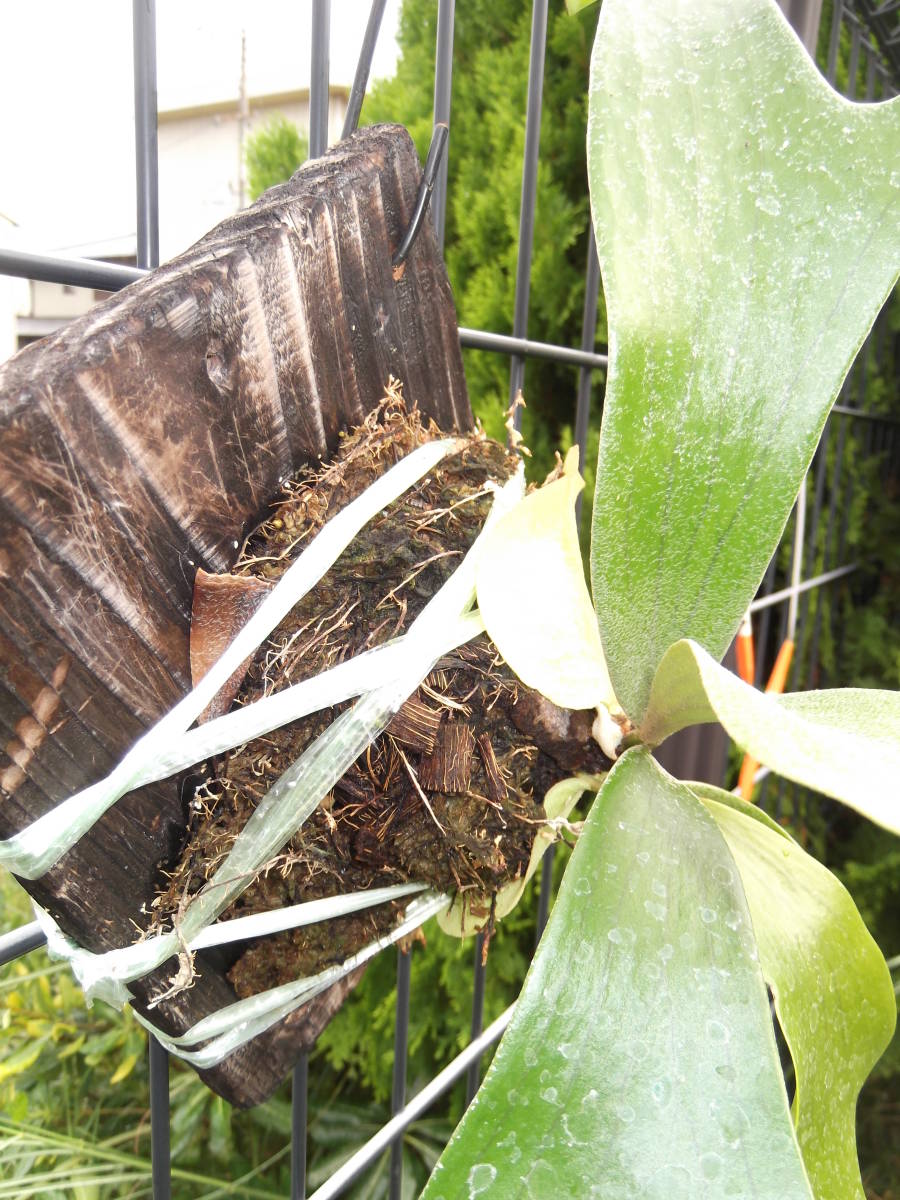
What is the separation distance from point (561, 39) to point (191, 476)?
967 millimetres

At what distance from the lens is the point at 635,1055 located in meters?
0.22

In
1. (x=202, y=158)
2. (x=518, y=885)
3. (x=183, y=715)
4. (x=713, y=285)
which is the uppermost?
(x=202, y=158)

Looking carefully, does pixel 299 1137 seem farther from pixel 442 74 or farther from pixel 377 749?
pixel 442 74

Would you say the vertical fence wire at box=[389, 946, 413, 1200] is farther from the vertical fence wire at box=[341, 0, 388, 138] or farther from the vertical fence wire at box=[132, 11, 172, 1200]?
the vertical fence wire at box=[341, 0, 388, 138]

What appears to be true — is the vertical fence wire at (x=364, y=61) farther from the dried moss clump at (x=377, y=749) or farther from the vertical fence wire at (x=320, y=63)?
the dried moss clump at (x=377, y=749)

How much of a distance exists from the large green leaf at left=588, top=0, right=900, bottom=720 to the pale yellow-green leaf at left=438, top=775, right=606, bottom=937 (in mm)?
41

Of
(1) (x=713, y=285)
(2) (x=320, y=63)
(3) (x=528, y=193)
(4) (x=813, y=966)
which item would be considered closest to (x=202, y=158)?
(3) (x=528, y=193)

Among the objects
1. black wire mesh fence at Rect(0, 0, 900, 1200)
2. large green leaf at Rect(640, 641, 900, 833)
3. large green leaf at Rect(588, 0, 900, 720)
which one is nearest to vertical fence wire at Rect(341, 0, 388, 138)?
black wire mesh fence at Rect(0, 0, 900, 1200)

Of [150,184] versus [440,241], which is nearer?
[150,184]

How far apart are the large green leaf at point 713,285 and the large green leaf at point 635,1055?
6cm

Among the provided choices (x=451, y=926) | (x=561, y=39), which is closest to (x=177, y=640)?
(x=451, y=926)

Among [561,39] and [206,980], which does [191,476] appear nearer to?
Answer: [206,980]

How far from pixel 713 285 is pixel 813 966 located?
235 millimetres

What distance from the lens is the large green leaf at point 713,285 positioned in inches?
10.4
